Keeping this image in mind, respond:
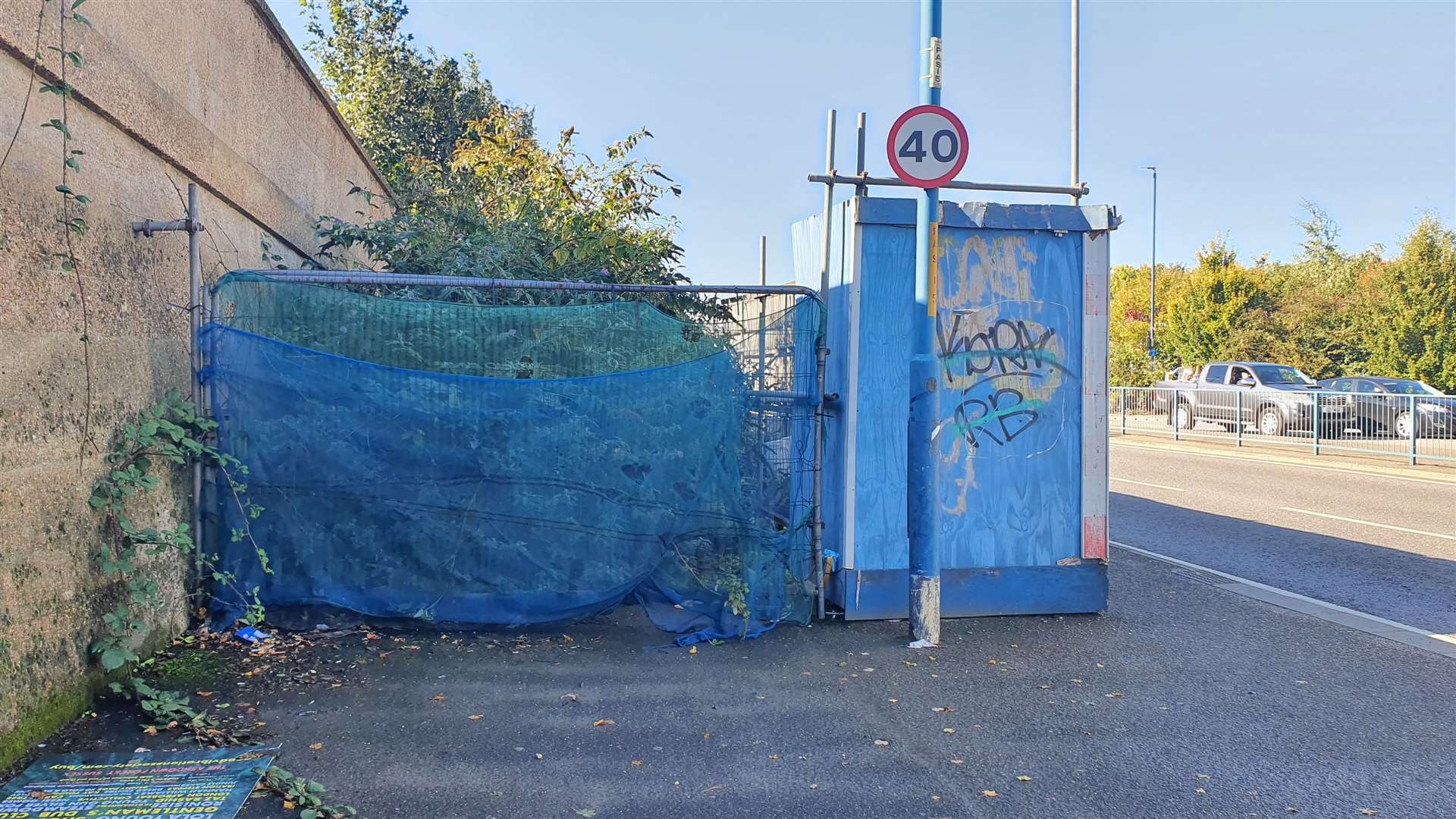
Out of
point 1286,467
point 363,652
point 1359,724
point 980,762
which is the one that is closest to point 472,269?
point 363,652

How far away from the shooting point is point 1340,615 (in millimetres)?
6609

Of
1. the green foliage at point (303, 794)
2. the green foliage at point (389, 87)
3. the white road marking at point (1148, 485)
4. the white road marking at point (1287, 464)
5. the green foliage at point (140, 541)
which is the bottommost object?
the green foliage at point (303, 794)

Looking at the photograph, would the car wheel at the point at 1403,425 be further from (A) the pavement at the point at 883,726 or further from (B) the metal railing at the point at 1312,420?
(A) the pavement at the point at 883,726

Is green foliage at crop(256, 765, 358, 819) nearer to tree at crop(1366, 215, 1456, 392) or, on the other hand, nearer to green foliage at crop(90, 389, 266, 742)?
green foliage at crop(90, 389, 266, 742)

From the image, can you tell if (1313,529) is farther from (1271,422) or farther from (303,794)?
(1271,422)

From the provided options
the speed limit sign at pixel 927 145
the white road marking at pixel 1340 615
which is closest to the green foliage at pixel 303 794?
the speed limit sign at pixel 927 145

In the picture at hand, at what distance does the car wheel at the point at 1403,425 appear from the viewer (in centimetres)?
1608

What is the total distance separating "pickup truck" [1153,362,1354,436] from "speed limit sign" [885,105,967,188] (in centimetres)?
1538

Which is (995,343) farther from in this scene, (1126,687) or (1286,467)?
(1286,467)

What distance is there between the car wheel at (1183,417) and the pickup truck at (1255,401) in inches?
0.7

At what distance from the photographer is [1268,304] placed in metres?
33.4

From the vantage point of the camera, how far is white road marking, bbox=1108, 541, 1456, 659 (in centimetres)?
594

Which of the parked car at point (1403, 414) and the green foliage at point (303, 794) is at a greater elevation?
the parked car at point (1403, 414)

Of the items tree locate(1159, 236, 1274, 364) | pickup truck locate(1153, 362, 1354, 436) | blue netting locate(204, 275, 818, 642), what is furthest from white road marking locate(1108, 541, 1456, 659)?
tree locate(1159, 236, 1274, 364)
